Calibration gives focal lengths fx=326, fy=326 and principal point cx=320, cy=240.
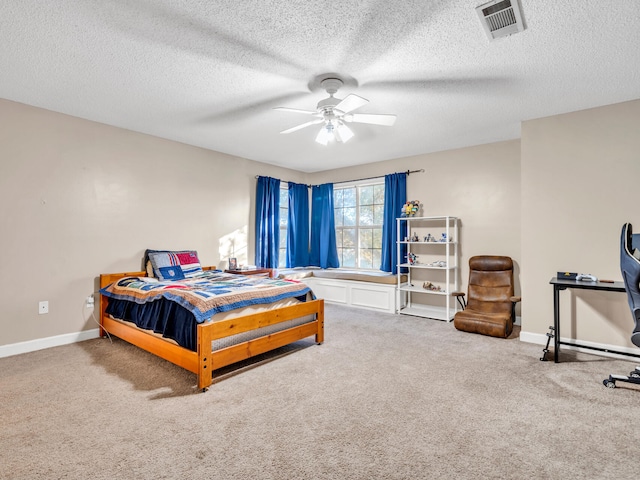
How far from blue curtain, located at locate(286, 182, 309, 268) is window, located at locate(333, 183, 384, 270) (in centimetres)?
62

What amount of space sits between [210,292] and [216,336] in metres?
0.49

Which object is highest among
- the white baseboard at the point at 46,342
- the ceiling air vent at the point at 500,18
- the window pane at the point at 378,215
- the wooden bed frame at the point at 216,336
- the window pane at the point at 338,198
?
the ceiling air vent at the point at 500,18

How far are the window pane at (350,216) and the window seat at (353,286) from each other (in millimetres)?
937

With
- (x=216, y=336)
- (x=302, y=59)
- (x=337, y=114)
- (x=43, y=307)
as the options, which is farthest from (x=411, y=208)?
(x=43, y=307)

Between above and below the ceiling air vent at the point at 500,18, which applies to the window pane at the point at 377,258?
below

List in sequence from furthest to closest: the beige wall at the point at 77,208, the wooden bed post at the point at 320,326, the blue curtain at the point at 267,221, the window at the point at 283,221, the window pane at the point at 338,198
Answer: the window pane at the point at 338,198
the window at the point at 283,221
the blue curtain at the point at 267,221
the wooden bed post at the point at 320,326
the beige wall at the point at 77,208

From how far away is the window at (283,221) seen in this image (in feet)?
20.7

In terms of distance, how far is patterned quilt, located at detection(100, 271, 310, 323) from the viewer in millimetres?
2662

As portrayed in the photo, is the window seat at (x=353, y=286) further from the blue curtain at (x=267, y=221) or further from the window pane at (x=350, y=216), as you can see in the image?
the window pane at (x=350, y=216)

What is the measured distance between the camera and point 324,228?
21.1ft

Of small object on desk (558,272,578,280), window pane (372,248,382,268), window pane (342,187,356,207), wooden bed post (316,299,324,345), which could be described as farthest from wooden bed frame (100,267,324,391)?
window pane (342,187,356,207)

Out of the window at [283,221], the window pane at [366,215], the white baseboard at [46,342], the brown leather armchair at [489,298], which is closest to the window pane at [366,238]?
the window pane at [366,215]

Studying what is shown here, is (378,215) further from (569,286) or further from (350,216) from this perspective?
(569,286)

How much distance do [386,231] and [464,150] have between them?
1.72 metres
